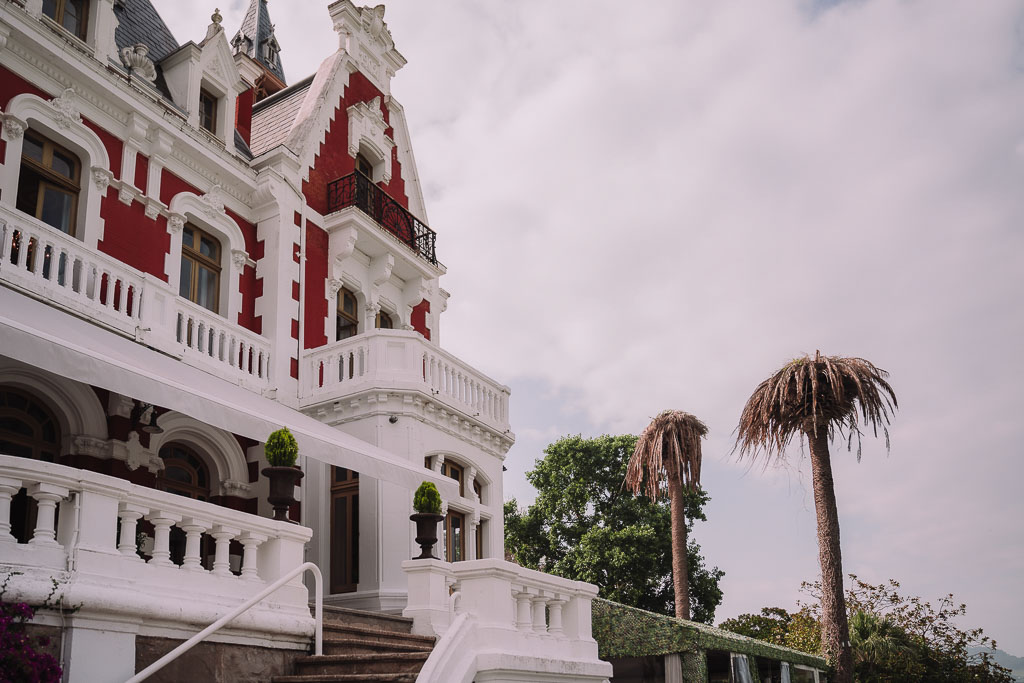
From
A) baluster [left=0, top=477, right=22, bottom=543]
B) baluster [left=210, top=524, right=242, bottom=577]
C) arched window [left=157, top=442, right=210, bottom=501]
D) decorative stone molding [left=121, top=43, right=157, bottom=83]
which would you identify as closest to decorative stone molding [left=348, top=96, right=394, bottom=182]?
decorative stone molding [left=121, top=43, right=157, bottom=83]

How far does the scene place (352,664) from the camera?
8492 millimetres

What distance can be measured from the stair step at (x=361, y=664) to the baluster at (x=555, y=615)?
2.29m

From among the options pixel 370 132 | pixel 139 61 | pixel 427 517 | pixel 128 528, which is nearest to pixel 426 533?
pixel 427 517

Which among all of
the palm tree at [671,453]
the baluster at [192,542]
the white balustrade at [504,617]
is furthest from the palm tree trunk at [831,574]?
the baluster at [192,542]

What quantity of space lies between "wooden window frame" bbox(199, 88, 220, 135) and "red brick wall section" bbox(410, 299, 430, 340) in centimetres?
544

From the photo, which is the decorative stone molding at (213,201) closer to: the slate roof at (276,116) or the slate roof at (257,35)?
the slate roof at (276,116)

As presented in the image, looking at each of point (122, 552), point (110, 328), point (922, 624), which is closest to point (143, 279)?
point (110, 328)

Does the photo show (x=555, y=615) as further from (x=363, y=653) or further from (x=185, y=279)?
(x=185, y=279)

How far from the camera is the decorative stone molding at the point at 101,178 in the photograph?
13.1m

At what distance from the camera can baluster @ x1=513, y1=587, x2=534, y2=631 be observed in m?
9.76

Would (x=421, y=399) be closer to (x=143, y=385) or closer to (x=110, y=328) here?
(x=110, y=328)

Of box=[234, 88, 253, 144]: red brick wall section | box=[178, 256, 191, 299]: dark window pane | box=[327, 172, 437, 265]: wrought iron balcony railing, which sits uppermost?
box=[234, 88, 253, 144]: red brick wall section

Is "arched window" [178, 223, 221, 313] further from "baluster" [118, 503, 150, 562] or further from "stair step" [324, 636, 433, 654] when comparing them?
"baluster" [118, 503, 150, 562]

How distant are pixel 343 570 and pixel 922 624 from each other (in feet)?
59.6
